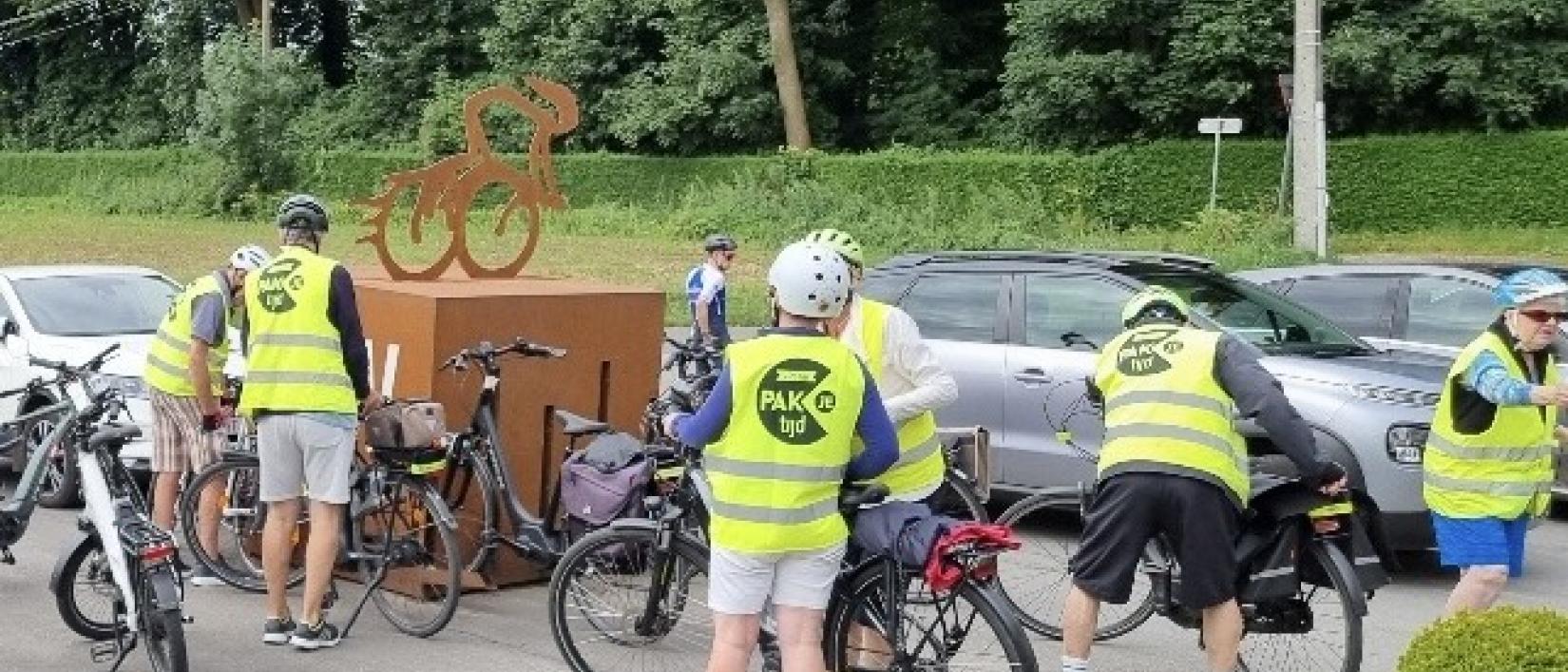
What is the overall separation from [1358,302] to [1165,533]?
6.48 metres

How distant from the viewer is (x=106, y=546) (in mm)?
7184

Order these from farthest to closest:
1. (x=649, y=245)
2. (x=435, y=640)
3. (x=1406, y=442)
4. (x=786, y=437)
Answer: (x=649, y=245), (x=1406, y=442), (x=435, y=640), (x=786, y=437)

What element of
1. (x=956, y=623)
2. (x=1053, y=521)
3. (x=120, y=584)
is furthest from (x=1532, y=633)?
(x=120, y=584)

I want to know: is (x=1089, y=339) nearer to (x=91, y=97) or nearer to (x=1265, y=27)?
(x=1265, y=27)

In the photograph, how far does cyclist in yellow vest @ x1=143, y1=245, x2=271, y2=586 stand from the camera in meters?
9.02

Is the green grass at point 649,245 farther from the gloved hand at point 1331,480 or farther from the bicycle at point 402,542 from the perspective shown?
the gloved hand at point 1331,480

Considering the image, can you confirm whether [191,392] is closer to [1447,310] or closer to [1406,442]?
A: [1406,442]

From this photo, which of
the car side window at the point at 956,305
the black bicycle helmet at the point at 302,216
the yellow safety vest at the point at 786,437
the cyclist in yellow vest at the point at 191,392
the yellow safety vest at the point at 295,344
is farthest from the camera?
the car side window at the point at 956,305

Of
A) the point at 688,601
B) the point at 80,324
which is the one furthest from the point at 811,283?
the point at 80,324

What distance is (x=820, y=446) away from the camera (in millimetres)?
A: 5742

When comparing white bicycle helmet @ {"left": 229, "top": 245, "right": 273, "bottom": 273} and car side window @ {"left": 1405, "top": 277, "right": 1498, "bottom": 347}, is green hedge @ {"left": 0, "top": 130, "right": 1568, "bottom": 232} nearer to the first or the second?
car side window @ {"left": 1405, "top": 277, "right": 1498, "bottom": 347}

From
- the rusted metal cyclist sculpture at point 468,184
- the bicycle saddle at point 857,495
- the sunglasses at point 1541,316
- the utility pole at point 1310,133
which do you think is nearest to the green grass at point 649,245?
the utility pole at point 1310,133

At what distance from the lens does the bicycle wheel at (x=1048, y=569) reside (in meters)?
8.23

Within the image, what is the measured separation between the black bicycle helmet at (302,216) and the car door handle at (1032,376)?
4102 mm
